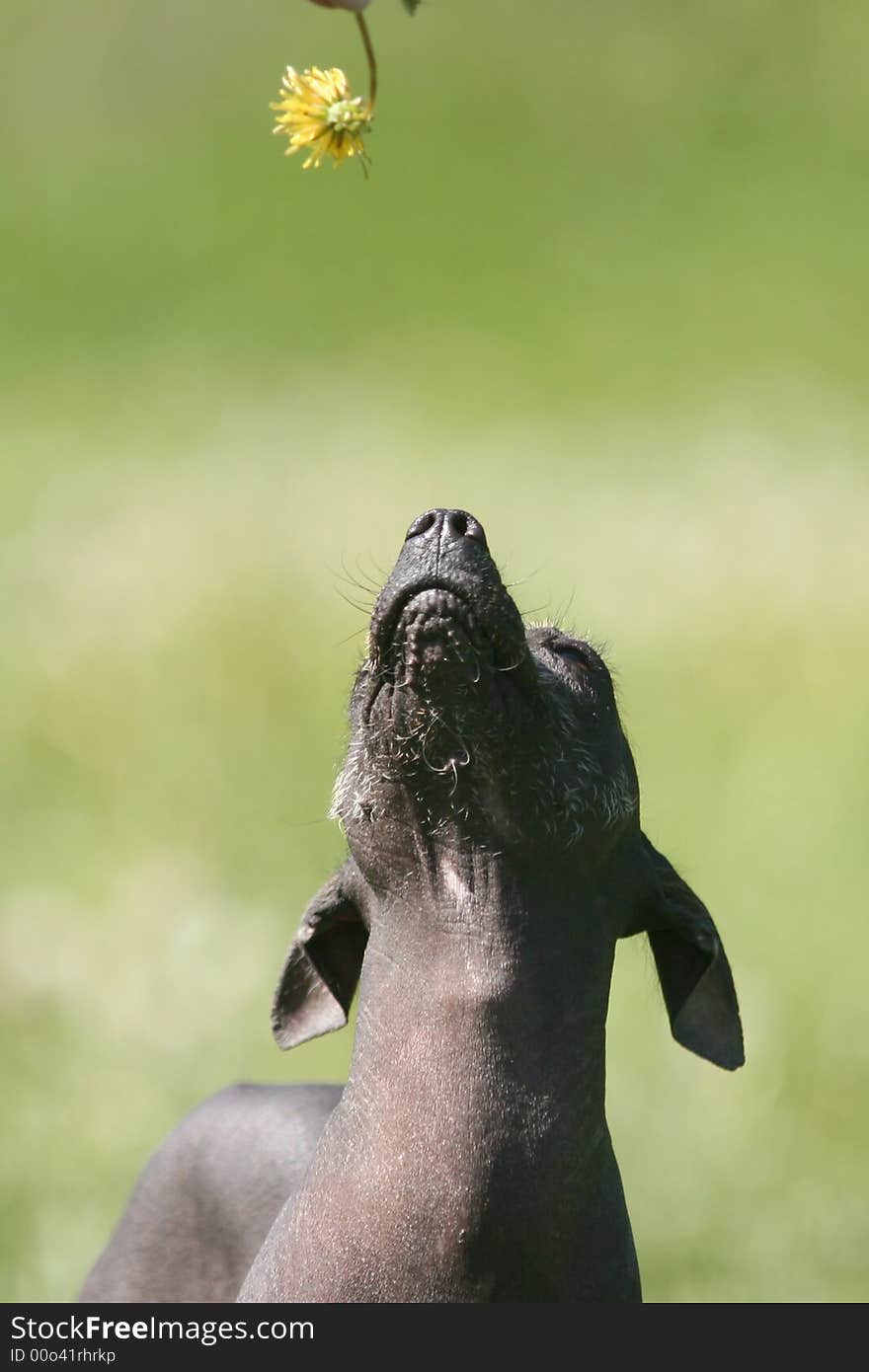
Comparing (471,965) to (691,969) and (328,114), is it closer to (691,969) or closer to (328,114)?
(691,969)

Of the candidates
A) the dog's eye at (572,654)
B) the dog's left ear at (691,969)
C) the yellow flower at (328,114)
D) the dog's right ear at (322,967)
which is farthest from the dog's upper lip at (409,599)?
the yellow flower at (328,114)

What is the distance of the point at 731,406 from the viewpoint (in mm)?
14250

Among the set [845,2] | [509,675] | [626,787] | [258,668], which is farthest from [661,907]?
[845,2]

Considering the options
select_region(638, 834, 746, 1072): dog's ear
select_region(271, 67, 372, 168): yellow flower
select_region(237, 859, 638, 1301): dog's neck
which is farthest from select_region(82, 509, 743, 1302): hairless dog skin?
select_region(271, 67, 372, 168): yellow flower

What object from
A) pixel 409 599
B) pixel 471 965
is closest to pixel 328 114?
pixel 409 599

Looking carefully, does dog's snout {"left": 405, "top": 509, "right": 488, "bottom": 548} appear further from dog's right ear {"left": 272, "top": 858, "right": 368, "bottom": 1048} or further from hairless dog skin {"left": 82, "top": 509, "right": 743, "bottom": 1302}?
dog's right ear {"left": 272, "top": 858, "right": 368, "bottom": 1048}

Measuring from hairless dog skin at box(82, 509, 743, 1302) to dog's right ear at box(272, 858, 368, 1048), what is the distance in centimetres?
14

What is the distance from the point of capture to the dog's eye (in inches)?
179

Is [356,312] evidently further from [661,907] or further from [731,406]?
[661,907]

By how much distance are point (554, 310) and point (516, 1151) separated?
11482 millimetres

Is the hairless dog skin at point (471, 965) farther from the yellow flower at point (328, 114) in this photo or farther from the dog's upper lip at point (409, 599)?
the yellow flower at point (328, 114)

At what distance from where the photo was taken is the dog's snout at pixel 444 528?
4.26 meters

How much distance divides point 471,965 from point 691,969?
647 mm

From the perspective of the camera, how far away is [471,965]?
13.9 feet
